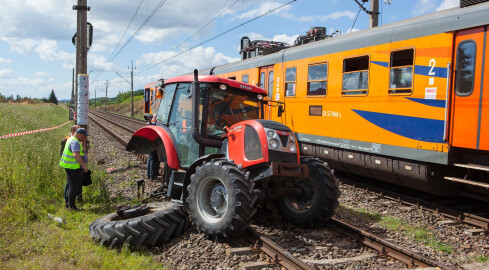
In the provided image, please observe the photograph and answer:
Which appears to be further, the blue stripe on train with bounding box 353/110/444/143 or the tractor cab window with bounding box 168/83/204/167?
the blue stripe on train with bounding box 353/110/444/143

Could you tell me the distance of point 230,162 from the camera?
207 inches

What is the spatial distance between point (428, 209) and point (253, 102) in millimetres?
3953

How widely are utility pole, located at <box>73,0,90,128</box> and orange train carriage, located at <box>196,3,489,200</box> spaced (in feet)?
14.8

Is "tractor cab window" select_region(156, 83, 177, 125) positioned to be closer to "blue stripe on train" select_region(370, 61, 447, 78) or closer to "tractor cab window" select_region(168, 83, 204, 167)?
"tractor cab window" select_region(168, 83, 204, 167)

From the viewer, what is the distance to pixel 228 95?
20.6ft

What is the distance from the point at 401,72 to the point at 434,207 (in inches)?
107

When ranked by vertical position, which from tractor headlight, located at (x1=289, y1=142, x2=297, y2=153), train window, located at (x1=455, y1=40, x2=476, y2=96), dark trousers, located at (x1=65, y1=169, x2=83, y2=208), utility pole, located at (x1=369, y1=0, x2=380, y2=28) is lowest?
dark trousers, located at (x1=65, y1=169, x2=83, y2=208)

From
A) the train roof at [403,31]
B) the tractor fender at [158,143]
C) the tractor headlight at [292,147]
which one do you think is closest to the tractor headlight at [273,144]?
the tractor headlight at [292,147]

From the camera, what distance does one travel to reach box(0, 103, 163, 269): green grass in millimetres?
4523

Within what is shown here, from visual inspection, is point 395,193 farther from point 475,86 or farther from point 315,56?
point 315,56

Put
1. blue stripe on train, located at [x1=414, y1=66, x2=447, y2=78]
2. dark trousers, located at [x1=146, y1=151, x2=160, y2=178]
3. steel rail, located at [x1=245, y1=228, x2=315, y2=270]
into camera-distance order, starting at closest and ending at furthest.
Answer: steel rail, located at [x1=245, y1=228, x2=315, y2=270] < blue stripe on train, located at [x1=414, y1=66, x2=447, y2=78] < dark trousers, located at [x1=146, y1=151, x2=160, y2=178]

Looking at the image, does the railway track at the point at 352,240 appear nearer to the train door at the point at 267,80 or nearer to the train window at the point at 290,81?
the train window at the point at 290,81

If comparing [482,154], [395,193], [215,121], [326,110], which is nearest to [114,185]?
[215,121]

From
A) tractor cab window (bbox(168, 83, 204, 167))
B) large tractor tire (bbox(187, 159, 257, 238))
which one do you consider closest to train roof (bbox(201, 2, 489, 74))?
tractor cab window (bbox(168, 83, 204, 167))
